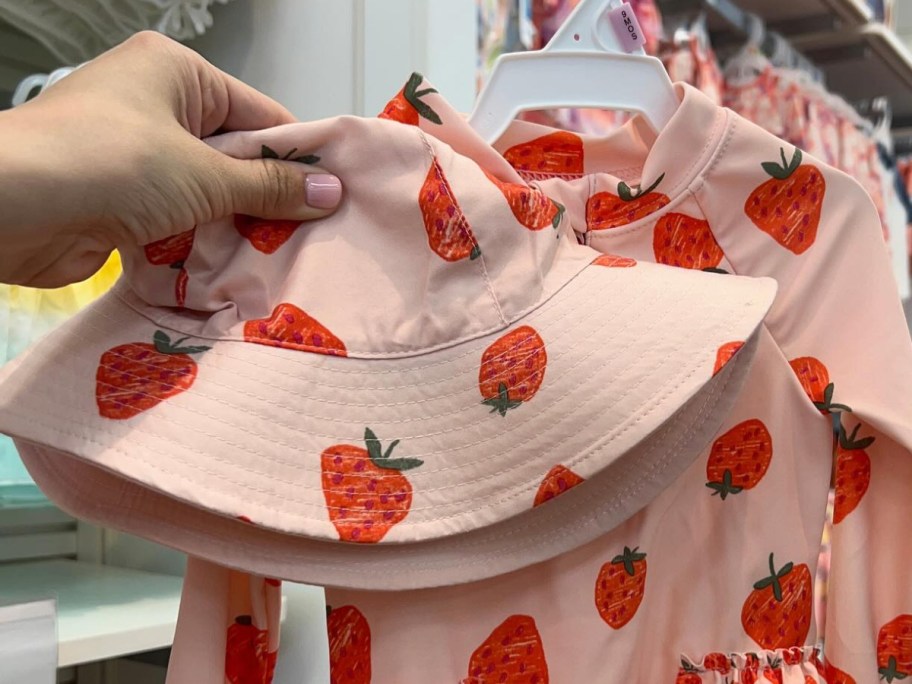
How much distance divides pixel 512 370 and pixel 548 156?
21 cm

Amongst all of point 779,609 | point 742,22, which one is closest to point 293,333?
point 779,609

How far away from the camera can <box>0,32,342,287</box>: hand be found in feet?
1.16

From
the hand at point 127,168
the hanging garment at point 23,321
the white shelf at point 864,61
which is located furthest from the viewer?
the white shelf at point 864,61

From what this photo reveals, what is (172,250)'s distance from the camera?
1.45ft

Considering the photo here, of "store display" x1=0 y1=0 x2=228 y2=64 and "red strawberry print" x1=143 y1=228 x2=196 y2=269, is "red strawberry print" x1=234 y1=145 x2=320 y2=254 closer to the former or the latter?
"red strawberry print" x1=143 y1=228 x2=196 y2=269

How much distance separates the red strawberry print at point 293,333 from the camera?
43 cm

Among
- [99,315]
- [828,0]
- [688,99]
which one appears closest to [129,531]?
[99,315]

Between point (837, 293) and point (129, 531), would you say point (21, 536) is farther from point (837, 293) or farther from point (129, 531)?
point (837, 293)

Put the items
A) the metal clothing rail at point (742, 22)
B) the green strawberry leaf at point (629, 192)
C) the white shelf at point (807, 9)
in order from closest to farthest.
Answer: the green strawberry leaf at point (629, 192) < the metal clothing rail at point (742, 22) < the white shelf at point (807, 9)

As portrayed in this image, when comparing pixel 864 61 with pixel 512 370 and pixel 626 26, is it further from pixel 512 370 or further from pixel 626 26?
pixel 512 370

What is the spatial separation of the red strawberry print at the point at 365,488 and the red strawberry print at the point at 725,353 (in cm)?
17

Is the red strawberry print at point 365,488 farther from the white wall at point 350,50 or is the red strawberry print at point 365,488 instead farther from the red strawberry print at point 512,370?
the white wall at point 350,50

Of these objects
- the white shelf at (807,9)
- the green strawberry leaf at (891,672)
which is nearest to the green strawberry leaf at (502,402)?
the green strawberry leaf at (891,672)

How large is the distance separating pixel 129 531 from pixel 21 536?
22.7 inches
